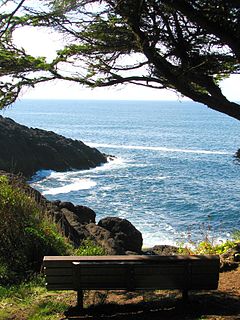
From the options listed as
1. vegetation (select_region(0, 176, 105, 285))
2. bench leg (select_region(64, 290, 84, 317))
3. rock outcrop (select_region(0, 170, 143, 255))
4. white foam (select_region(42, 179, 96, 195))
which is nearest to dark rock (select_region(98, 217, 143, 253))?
rock outcrop (select_region(0, 170, 143, 255))

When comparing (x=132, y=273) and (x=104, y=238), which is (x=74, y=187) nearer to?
(x=104, y=238)

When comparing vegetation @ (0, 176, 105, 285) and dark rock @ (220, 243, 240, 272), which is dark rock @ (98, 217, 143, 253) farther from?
dark rock @ (220, 243, 240, 272)

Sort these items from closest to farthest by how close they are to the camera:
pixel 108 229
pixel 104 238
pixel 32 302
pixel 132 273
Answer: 1. pixel 132 273
2. pixel 32 302
3. pixel 104 238
4. pixel 108 229

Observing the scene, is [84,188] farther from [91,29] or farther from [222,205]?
[91,29]

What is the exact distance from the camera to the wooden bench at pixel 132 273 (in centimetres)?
460

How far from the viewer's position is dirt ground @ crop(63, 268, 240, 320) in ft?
14.6

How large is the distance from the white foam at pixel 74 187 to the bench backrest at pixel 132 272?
27222mm

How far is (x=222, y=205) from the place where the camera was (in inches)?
1117

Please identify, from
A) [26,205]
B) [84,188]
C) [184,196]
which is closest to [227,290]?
[26,205]

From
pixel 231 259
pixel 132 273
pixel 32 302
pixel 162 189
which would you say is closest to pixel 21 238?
pixel 32 302

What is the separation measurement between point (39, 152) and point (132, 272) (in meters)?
39.4

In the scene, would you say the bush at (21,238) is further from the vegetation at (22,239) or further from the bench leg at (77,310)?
the bench leg at (77,310)

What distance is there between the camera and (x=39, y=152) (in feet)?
142

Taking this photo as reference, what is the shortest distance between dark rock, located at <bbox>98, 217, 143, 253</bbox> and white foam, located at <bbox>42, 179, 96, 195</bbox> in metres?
15.3
